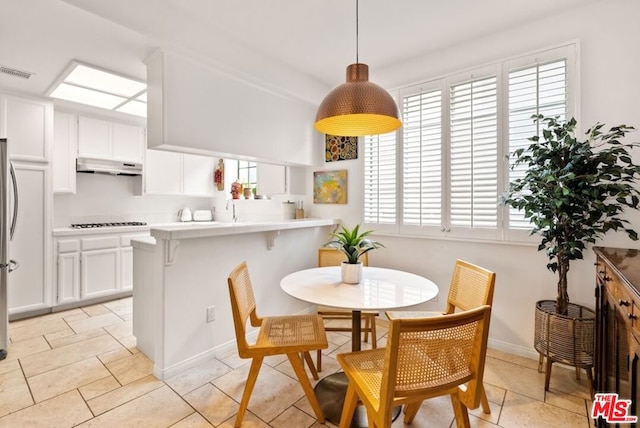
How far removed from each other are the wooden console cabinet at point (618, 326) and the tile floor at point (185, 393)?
1.41 ft

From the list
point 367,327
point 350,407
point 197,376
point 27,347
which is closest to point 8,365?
point 27,347

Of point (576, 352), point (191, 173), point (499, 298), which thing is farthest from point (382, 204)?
point (191, 173)

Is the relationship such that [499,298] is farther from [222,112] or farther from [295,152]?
[222,112]

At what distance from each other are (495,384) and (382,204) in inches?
72.3

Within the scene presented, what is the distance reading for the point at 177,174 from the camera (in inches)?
195

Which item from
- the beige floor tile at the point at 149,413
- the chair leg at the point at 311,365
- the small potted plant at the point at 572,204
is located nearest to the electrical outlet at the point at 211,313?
the beige floor tile at the point at 149,413

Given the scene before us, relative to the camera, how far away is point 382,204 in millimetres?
3369

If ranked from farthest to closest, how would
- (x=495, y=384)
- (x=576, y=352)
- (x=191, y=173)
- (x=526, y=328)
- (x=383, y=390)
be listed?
1. (x=191, y=173)
2. (x=526, y=328)
3. (x=495, y=384)
4. (x=576, y=352)
5. (x=383, y=390)

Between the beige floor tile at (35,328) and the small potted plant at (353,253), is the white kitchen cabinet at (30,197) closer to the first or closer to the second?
the beige floor tile at (35,328)

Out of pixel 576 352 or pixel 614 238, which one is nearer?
pixel 576 352

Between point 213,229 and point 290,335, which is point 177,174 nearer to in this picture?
point 213,229

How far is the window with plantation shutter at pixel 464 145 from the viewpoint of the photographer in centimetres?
252

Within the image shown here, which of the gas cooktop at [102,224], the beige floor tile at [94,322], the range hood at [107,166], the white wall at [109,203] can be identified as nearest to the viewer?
the beige floor tile at [94,322]

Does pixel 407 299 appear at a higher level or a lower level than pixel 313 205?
lower
